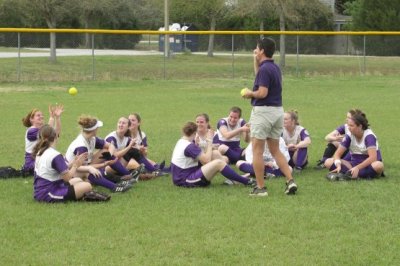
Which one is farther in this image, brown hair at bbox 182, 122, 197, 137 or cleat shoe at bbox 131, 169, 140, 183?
cleat shoe at bbox 131, 169, 140, 183

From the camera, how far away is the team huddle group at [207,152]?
801cm

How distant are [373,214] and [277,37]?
27718 millimetres

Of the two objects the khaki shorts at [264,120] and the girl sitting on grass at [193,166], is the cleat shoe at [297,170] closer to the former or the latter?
the girl sitting on grass at [193,166]

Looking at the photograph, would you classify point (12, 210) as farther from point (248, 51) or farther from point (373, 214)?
point (248, 51)

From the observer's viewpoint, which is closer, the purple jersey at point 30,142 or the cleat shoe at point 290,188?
the cleat shoe at point 290,188

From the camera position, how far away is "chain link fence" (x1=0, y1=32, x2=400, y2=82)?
28.4 meters

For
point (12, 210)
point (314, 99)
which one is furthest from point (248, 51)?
point (12, 210)

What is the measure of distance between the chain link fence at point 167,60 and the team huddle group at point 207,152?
16.4 meters

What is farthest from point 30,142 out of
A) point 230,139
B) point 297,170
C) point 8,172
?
point 297,170

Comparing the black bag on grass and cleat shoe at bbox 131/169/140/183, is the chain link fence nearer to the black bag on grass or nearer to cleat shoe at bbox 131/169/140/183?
the black bag on grass

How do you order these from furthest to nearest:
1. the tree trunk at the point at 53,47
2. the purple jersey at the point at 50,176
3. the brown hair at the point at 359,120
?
the tree trunk at the point at 53,47 < the brown hair at the point at 359,120 < the purple jersey at the point at 50,176

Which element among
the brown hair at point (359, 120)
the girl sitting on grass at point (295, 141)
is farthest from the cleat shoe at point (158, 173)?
the brown hair at point (359, 120)

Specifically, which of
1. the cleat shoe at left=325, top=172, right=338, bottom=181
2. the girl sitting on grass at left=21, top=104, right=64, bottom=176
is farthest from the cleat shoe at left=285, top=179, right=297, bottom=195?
the girl sitting on grass at left=21, top=104, right=64, bottom=176

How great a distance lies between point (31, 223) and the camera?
7117 mm
